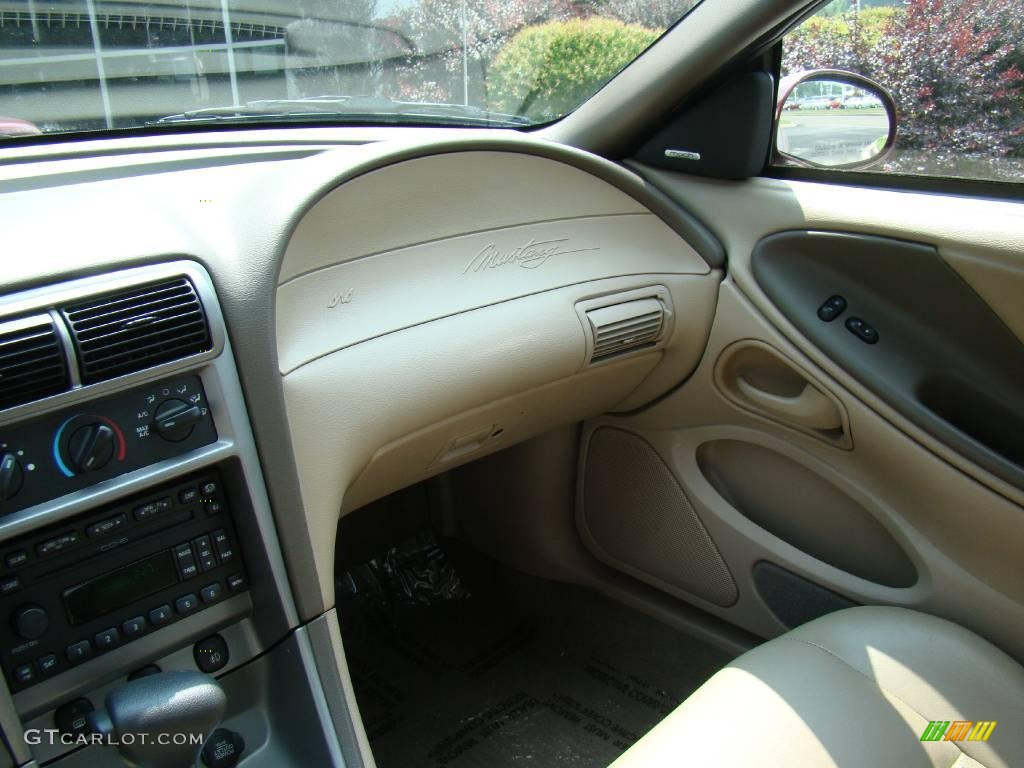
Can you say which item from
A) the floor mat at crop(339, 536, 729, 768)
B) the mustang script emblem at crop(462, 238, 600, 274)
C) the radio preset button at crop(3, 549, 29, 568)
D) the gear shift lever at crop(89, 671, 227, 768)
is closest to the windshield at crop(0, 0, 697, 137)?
the mustang script emblem at crop(462, 238, 600, 274)

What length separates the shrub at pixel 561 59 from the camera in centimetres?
198

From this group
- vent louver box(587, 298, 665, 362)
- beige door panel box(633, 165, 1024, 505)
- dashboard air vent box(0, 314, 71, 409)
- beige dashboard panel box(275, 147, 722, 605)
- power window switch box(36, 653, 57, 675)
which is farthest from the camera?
vent louver box(587, 298, 665, 362)

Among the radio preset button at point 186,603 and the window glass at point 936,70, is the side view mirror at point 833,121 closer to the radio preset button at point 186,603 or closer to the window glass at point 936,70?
the window glass at point 936,70

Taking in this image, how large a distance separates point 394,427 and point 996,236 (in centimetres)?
111

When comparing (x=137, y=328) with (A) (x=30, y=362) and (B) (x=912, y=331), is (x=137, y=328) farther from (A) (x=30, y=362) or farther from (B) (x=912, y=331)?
(B) (x=912, y=331)

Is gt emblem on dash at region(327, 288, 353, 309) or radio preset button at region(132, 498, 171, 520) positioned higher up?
gt emblem on dash at region(327, 288, 353, 309)

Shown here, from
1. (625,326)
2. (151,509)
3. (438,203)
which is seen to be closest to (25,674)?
(151,509)

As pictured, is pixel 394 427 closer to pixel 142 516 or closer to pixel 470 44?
pixel 142 516

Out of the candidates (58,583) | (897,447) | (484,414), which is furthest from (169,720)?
(897,447)

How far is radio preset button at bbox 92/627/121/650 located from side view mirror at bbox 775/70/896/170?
1585 millimetres

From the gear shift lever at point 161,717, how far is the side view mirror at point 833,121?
156 cm

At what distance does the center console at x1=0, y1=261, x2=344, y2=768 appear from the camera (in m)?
0.99

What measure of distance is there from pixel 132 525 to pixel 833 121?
5.15ft

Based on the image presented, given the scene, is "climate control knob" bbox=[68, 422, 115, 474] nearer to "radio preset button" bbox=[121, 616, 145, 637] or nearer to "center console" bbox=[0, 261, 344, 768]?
"center console" bbox=[0, 261, 344, 768]
